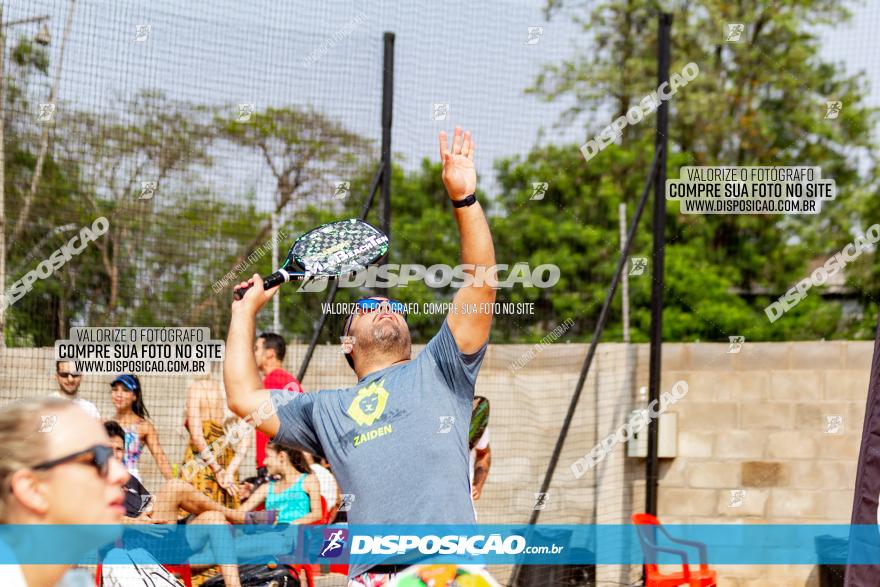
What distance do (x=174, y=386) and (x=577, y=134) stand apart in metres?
4.92

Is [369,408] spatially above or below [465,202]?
below

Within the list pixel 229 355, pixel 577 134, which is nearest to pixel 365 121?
pixel 577 134

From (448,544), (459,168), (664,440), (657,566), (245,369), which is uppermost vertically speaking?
(459,168)

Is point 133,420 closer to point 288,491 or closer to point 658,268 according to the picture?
point 288,491

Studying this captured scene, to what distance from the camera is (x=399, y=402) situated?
3.17 metres

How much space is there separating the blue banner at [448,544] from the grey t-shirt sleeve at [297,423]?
361 mm

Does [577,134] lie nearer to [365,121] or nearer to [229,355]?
[365,121]

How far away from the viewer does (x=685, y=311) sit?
61.0ft

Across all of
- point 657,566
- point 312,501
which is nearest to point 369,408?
point 312,501

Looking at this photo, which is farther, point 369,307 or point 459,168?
point 369,307

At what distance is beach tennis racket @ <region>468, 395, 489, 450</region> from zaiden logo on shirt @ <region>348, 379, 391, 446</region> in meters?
3.57

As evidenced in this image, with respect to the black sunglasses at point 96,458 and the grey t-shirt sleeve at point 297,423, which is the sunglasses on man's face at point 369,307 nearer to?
the grey t-shirt sleeve at point 297,423

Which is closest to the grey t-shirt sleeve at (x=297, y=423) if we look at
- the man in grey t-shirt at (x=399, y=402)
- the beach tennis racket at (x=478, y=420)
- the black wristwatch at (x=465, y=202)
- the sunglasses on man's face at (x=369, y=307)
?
the man in grey t-shirt at (x=399, y=402)

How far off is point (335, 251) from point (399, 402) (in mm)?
1157
